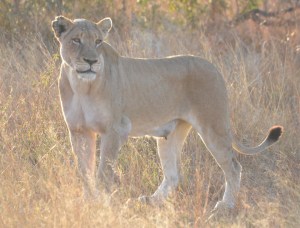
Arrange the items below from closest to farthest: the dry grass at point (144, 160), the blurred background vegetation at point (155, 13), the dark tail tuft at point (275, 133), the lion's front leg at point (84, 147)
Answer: the dry grass at point (144, 160) → the lion's front leg at point (84, 147) → the dark tail tuft at point (275, 133) → the blurred background vegetation at point (155, 13)

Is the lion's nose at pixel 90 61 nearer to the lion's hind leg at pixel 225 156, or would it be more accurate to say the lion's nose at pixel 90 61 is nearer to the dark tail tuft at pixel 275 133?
the lion's hind leg at pixel 225 156

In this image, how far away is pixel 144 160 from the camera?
607 centimetres

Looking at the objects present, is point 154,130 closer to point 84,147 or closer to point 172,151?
point 172,151

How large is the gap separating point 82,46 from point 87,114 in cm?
43

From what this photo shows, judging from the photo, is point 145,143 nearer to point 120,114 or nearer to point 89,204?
point 120,114

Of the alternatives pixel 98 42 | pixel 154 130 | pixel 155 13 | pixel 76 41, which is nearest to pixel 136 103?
pixel 154 130

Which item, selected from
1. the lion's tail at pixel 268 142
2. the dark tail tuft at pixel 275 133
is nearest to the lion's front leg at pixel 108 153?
the lion's tail at pixel 268 142

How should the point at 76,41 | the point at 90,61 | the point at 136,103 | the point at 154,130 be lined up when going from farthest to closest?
the point at 154,130
the point at 136,103
the point at 76,41
the point at 90,61

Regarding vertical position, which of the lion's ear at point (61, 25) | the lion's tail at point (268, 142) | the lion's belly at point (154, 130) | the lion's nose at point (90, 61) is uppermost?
the lion's ear at point (61, 25)

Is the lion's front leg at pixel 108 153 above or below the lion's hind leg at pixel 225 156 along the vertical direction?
above

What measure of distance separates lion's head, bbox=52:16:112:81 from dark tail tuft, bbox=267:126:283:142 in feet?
4.38

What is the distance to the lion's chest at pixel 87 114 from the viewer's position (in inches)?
201

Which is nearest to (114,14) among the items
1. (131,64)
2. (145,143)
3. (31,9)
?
(31,9)

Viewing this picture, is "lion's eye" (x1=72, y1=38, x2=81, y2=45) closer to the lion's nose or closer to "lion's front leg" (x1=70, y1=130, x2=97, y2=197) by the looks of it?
the lion's nose
